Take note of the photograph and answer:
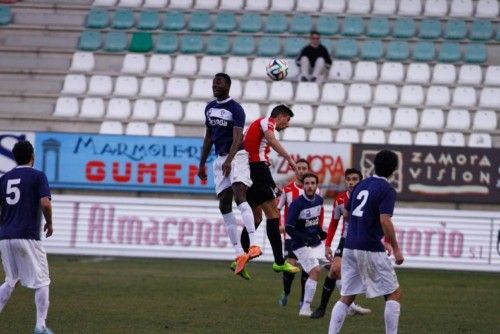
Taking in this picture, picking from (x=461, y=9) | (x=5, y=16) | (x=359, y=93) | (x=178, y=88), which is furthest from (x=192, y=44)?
(x=461, y=9)

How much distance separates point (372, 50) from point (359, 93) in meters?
1.74

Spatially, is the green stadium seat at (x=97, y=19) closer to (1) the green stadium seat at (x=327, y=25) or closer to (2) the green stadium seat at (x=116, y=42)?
(2) the green stadium seat at (x=116, y=42)

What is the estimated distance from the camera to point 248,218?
1453 centimetres

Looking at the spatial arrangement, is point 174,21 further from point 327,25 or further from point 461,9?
point 461,9

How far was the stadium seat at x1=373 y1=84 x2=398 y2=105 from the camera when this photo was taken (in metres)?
28.1

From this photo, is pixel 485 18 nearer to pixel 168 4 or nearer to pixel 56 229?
pixel 168 4

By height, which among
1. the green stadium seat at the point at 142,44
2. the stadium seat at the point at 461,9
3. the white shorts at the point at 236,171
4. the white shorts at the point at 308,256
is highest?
the stadium seat at the point at 461,9

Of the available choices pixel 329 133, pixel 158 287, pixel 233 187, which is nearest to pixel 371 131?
pixel 329 133

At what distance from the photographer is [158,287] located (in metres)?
18.8

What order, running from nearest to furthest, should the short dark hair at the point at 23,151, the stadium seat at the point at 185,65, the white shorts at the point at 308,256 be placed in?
the short dark hair at the point at 23,151 → the white shorts at the point at 308,256 → the stadium seat at the point at 185,65

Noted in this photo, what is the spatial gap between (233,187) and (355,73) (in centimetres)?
1507

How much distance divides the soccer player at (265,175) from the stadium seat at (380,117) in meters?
12.8

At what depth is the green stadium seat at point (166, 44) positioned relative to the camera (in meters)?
30.1

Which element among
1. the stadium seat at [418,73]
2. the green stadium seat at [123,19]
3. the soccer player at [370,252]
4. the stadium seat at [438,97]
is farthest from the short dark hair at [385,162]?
the green stadium seat at [123,19]
